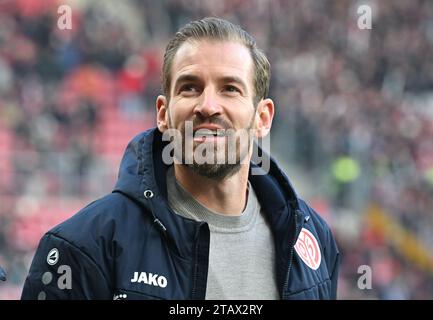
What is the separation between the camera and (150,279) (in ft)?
5.88

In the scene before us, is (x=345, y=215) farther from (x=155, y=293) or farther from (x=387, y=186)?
(x=155, y=293)

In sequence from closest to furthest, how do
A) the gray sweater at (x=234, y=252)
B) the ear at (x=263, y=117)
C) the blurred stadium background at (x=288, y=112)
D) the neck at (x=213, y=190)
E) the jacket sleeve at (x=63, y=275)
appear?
→ the jacket sleeve at (x=63, y=275), the gray sweater at (x=234, y=252), the neck at (x=213, y=190), the ear at (x=263, y=117), the blurred stadium background at (x=288, y=112)

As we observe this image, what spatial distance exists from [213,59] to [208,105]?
0.42 ft

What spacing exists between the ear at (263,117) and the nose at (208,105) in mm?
190

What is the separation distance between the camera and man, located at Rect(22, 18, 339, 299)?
5.89 feet

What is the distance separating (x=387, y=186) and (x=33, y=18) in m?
4.64

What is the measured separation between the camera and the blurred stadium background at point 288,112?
28.1 feet

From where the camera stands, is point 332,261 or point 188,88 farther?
point 332,261

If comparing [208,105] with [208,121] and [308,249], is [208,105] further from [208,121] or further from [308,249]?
[308,249]

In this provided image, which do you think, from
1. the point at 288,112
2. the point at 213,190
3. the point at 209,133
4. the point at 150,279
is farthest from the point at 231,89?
the point at 288,112

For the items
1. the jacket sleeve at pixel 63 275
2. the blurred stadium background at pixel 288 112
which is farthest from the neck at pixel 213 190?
the blurred stadium background at pixel 288 112

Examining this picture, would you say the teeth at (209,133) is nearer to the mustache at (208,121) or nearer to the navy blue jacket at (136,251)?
the mustache at (208,121)

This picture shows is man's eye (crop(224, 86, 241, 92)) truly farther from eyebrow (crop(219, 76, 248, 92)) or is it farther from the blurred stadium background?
the blurred stadium background
